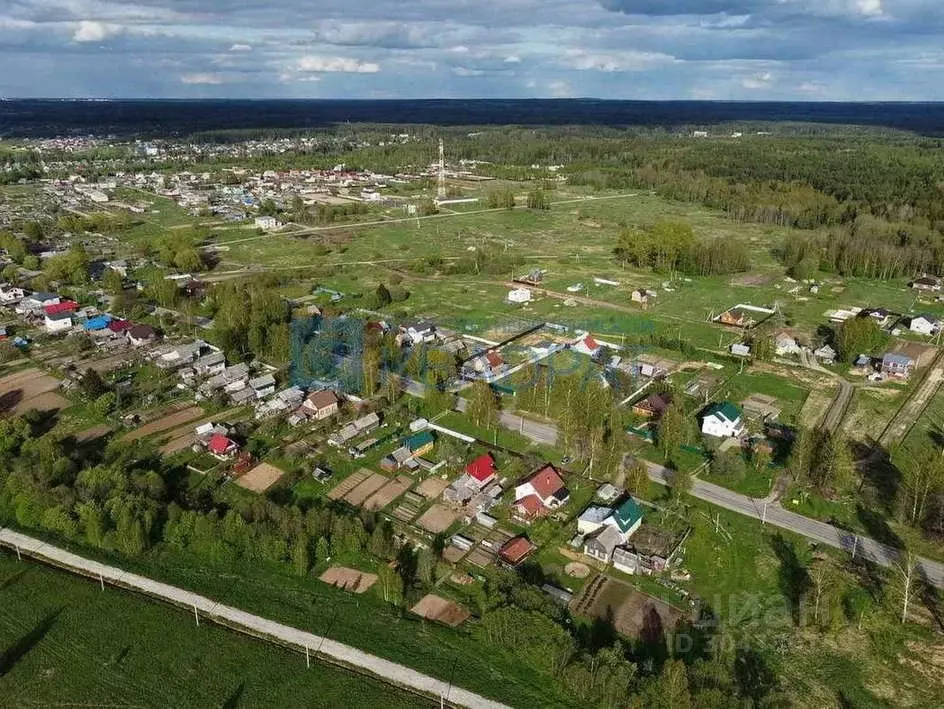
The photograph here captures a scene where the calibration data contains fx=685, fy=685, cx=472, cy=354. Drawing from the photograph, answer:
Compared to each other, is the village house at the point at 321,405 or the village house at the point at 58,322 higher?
the village house at the point at 58,322

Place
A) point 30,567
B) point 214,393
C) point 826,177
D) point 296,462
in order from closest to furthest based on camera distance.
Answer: point 30,567 → point 296,462 → point 214,393 → point 826,177

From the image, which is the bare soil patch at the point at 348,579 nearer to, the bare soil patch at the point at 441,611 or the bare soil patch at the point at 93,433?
the bare soil patch at the point at 441,611

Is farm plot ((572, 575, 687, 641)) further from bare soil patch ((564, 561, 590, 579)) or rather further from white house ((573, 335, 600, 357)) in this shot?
white house ((573, 335, 600, 357))

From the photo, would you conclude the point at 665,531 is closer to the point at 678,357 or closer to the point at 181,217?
the point at 678,357

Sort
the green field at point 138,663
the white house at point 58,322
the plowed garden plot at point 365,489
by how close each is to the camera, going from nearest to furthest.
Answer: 1. the green field at point 138,663
2. the plowed garden plot at point 365,489
3. the white house at point 58,322

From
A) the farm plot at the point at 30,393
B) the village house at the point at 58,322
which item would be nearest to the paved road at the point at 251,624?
the farm plot at the point at 30,393

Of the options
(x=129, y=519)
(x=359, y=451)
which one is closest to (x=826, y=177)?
(x=359, y=451)

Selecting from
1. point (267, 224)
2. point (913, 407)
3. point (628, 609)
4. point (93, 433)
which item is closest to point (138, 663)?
point (628, 609)
